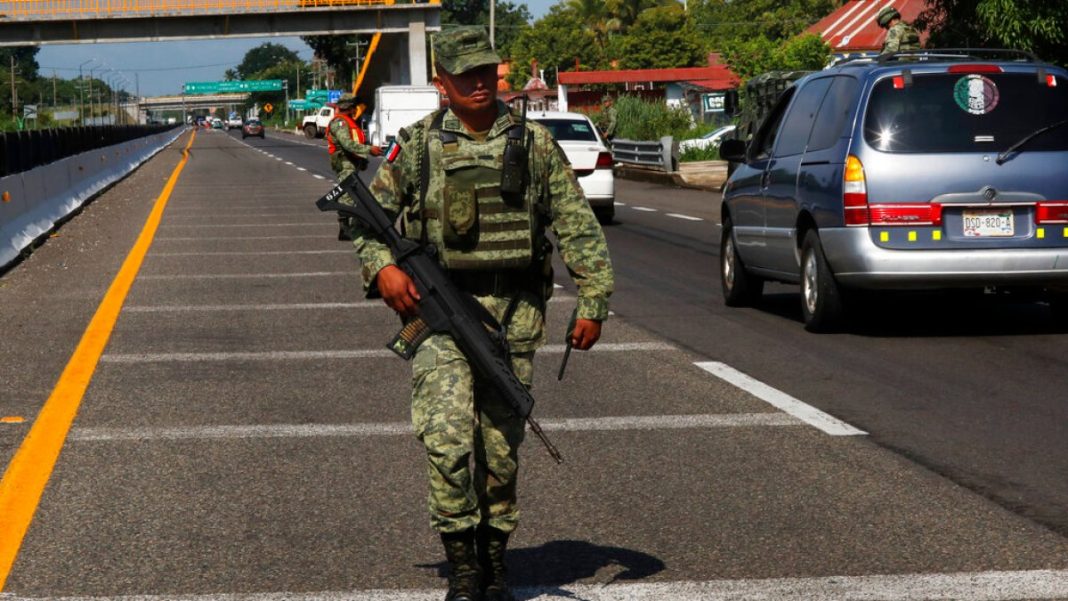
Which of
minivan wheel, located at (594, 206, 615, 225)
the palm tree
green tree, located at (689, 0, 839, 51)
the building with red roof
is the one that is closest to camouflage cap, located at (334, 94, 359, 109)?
minivan wheel, located at (594, 206, 615, 225)

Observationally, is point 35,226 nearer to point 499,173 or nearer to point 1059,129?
point 1059,129

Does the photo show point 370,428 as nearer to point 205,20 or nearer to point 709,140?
point 709,140

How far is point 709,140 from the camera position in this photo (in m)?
46.0

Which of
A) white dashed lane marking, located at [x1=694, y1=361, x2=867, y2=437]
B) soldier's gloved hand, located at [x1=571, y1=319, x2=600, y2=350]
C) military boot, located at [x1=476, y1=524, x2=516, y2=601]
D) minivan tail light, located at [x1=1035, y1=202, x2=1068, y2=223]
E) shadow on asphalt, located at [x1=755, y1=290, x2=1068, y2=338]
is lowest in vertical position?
shadow on asphalt, located at [x1=755, y1=290, x2=1068, y2=338]

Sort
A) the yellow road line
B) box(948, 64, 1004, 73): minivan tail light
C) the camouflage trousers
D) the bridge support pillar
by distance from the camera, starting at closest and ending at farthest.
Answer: the camouflage trousers, the yellow road line, box(948, 64, 1004, 73): minivan tail light, the bridge support pillar

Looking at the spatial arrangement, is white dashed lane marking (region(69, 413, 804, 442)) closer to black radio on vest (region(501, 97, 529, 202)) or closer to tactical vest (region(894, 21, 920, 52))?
black radio on vest (region(501, 97, 529, 202))

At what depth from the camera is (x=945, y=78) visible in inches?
473

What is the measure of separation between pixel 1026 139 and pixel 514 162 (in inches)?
289

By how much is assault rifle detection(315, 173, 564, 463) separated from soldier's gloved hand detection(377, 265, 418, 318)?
0.03 meters

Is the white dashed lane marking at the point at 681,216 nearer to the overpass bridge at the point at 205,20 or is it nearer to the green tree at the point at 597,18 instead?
the overpass bridge at the point at 205,20

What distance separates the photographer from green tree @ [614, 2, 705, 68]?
136 meters

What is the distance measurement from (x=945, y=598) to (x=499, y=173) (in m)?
1.83

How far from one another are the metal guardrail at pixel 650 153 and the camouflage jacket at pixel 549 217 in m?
33.9

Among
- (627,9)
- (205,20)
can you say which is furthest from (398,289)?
(627,9)
